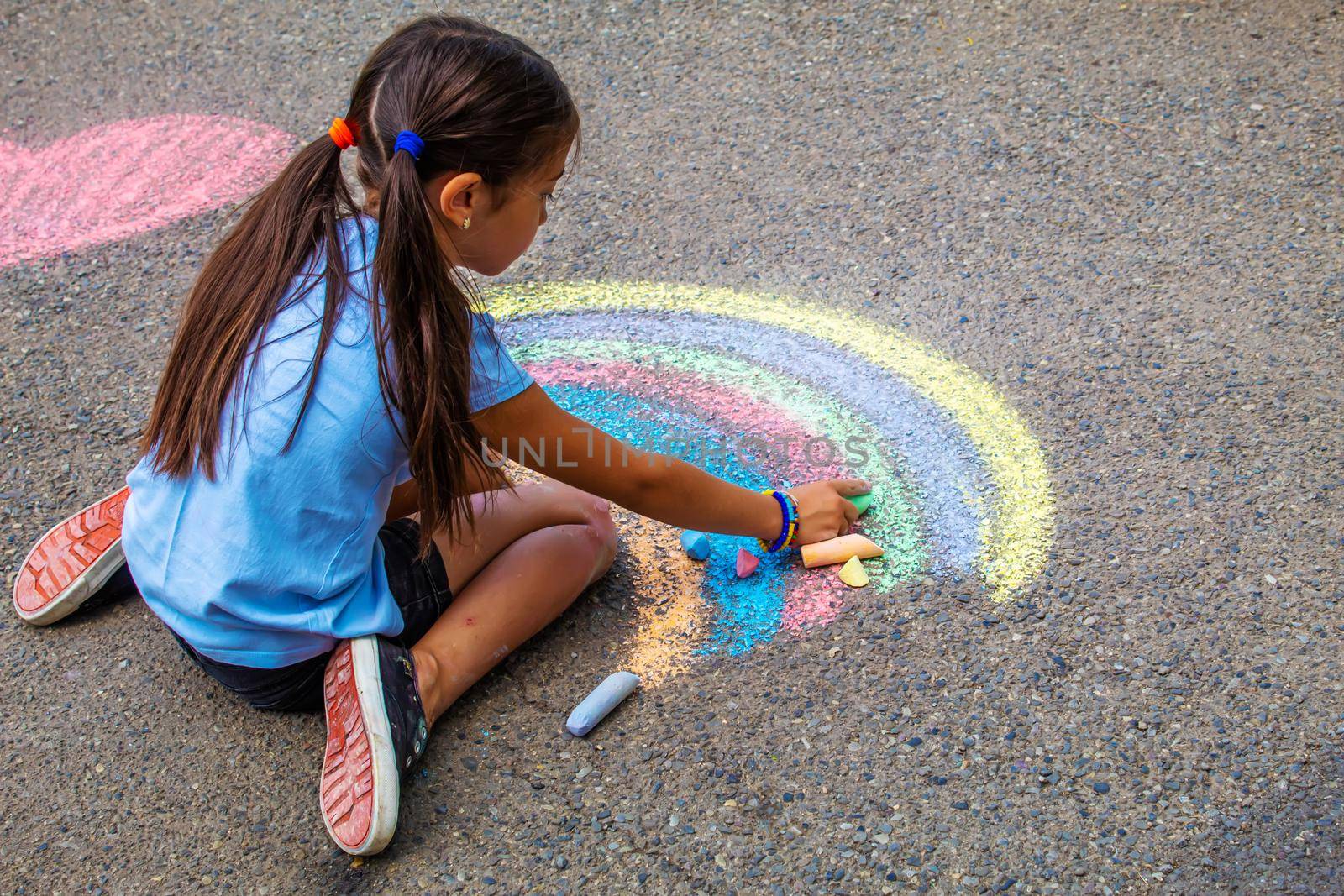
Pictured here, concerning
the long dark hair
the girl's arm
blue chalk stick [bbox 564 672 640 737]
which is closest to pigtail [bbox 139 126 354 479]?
the long dark hair

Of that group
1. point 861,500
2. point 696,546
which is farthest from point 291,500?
point 861,500

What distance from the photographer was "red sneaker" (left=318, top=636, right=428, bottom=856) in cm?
169

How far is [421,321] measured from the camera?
1606 mm

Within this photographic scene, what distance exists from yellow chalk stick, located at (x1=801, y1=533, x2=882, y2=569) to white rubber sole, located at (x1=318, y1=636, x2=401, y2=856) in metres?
0.86

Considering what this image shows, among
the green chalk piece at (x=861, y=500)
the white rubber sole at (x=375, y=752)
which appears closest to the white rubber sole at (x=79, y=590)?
the white rubber sole at (x=375, y=752)

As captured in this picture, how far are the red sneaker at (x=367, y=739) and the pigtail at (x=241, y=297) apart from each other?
394 mm

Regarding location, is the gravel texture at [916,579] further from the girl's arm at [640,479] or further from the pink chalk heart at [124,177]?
the girl's arm at [640,479]

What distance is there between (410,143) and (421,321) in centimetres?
25

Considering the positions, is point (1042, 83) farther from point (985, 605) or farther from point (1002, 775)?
point (1002, 775)

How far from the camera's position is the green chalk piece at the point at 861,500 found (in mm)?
2326

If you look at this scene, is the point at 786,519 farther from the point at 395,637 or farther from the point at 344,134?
the point at 344,134

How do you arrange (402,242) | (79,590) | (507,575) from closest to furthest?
(402,242), (507,575), (79,590)

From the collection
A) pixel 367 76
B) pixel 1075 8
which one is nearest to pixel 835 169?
pixel 1075 8

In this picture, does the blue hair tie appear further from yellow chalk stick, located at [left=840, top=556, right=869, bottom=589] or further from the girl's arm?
yellow chalk stick, located at [left=840, top=556, right=869, bottom=589]
